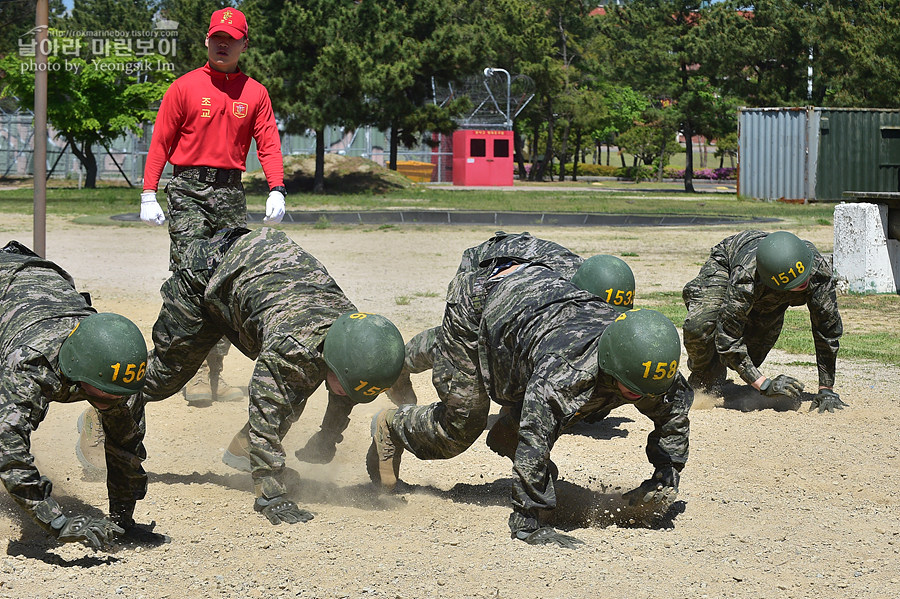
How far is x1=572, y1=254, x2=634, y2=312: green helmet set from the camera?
632cm

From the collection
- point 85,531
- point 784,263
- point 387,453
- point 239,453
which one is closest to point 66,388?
point 85,531

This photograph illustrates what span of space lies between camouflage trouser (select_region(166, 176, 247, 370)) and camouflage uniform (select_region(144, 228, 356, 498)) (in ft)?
1.62

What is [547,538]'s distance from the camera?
489cm

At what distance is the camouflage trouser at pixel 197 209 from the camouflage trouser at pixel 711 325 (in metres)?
3.43

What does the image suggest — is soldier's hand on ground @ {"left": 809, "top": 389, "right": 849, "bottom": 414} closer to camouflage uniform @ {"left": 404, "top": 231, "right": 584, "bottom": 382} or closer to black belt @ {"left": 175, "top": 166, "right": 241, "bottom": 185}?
camouflage uniform @ {"left": 404, "top": 231, "right": 584, "bottom": 382}

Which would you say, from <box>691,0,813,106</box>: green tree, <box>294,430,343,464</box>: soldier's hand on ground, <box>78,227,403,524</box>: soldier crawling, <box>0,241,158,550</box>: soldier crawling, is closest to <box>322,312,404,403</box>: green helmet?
<box>78,227,403,524</box>: soldier crawling

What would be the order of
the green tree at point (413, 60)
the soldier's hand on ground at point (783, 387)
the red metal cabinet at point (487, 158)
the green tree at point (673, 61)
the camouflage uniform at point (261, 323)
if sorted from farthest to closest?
the red metal cabinet at point (487, 158) < the green tree at point (673, 61) < the green tree at point (413, 60) < the soldier's hand on ground at point (783, 387) < the camouflage uniform at point (261, 323)

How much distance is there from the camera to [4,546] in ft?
16.0

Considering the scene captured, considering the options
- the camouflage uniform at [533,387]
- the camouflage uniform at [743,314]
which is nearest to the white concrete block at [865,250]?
the camouflage uniform at [743,314]

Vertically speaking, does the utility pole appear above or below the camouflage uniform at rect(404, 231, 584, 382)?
above

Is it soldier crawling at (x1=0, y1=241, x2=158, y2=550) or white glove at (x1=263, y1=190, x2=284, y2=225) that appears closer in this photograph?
soldier crawling at (x1=0, y1=241, x2=158, y2=550)

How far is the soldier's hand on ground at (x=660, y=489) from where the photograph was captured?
16.9ft

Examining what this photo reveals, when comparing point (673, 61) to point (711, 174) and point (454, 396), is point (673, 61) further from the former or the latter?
point (454, 396)

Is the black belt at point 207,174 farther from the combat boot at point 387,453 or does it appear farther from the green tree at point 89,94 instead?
the green tree at point 89,94
